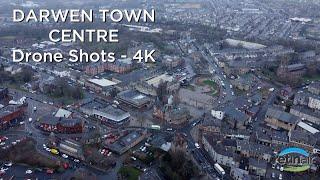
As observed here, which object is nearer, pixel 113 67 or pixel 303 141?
pixel 303 141

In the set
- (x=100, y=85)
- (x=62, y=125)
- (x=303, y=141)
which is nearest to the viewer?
(x=303, y=141)

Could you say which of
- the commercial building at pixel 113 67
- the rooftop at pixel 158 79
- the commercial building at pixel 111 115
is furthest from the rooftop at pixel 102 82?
the commercial building at pixel 111 115

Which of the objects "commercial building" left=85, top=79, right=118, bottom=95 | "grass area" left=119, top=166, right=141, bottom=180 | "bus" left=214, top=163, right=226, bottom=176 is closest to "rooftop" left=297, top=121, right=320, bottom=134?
"bus" left=214, top=163, right=226, bottom=176

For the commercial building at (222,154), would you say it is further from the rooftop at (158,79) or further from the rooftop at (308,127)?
the rooftop at (158,79)

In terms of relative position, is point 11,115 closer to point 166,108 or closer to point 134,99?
point 134,99

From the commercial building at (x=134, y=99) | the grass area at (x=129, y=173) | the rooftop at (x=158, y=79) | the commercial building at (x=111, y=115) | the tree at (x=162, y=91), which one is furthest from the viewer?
the rooftop at (x=158, y=79)

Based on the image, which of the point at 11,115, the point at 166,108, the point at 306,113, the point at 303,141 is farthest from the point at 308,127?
the point at 11,115
